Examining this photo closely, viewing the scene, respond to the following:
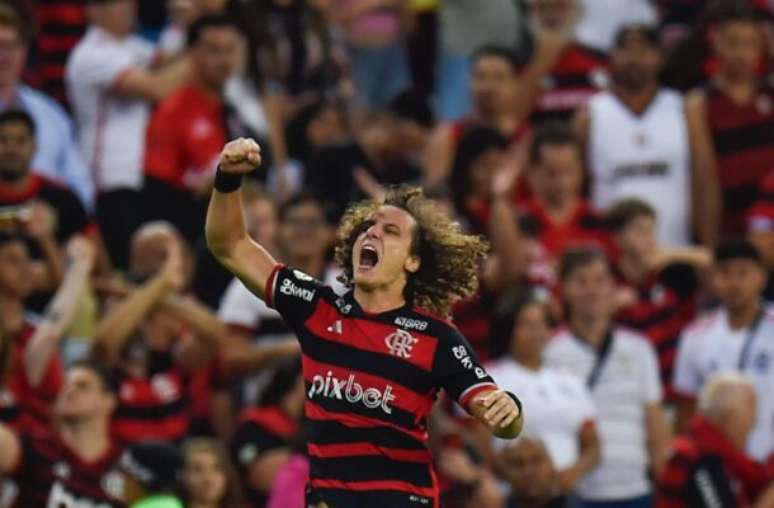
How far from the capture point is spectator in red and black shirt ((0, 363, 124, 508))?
10.3 meters

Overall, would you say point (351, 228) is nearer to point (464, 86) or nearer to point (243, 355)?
point (243, 355)

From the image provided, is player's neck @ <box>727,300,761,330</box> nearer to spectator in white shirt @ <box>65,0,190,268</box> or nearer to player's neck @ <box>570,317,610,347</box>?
player's neck @ <box>570,317,610,347</box>

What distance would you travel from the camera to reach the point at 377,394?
761cm

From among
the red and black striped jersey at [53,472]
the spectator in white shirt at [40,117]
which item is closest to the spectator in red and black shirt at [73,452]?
the red and black striped jersey at [53,472]

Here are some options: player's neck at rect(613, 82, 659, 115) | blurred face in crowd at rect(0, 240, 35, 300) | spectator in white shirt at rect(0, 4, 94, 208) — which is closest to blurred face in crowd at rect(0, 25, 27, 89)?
spectator in white shirt at rect(0, 4, 94, 208)

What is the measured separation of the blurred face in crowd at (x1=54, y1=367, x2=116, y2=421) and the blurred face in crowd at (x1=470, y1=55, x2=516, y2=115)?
357 centimetres

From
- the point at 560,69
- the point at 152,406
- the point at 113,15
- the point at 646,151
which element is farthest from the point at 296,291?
the point at 560,69

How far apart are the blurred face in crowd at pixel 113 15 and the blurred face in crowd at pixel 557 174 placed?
8.28 ft

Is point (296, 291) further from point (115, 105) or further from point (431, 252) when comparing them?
point (115, 105)

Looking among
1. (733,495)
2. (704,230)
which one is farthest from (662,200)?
(733,495)

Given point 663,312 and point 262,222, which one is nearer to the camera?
point 262,222

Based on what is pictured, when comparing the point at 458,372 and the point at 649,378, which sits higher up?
the point at 458,372

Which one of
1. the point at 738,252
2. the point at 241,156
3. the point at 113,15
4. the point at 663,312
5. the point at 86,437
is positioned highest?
the point at 113,15

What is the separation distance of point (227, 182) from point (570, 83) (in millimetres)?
6587
